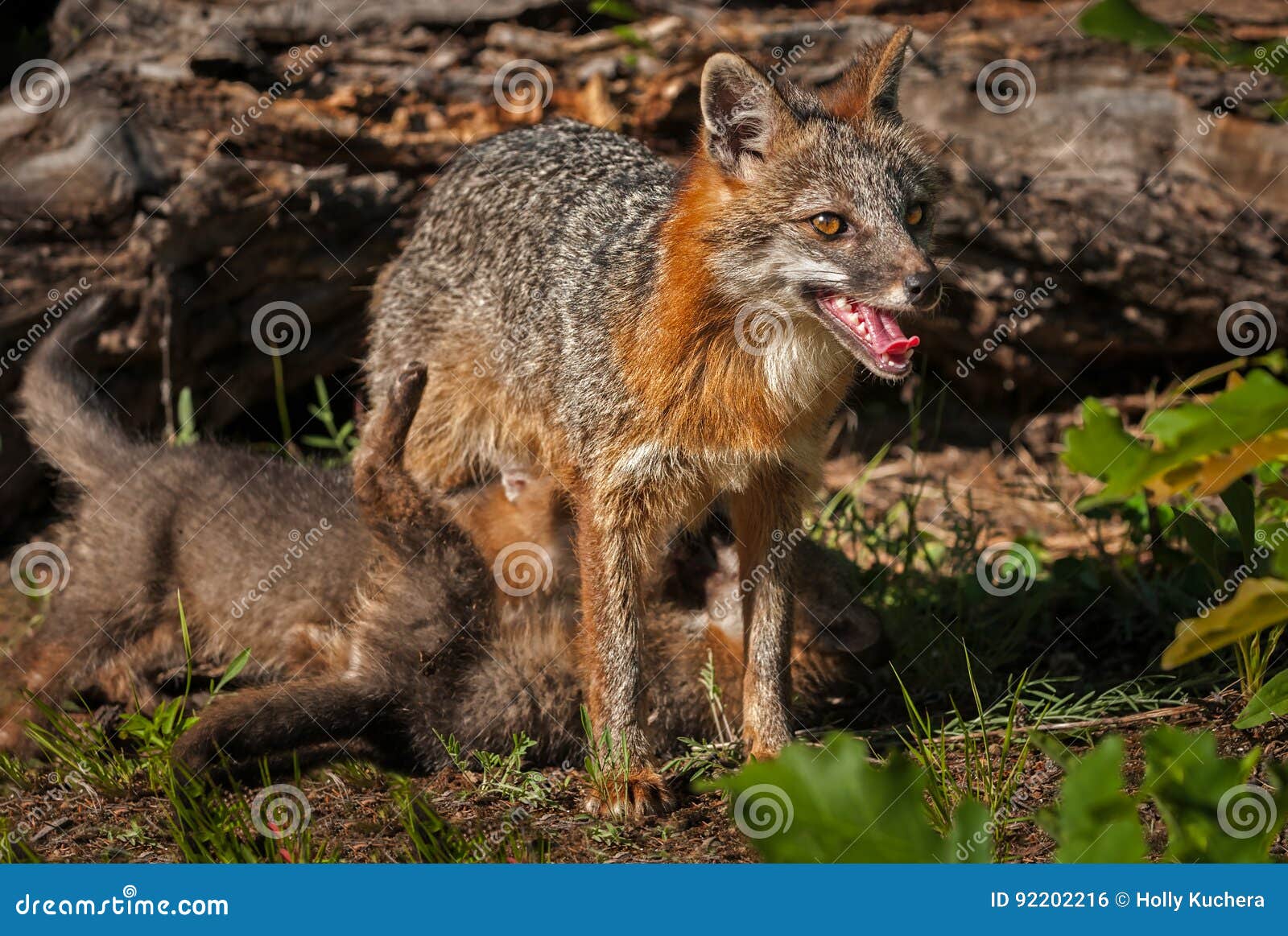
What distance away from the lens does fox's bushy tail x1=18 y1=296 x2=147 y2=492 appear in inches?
214

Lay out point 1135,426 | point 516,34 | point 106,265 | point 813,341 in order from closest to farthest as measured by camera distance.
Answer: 1. point 813,341
2. point 106,265
3. point 516,34
4. point 1135,426

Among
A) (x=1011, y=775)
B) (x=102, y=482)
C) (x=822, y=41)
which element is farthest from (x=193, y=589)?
(x=822, y=41)

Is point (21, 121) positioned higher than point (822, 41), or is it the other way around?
point (822, 41)

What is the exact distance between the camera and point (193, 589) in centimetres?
529

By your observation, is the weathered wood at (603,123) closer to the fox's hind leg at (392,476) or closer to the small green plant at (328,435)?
the small green plant at (328,435)

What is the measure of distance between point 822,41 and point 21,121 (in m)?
4.13

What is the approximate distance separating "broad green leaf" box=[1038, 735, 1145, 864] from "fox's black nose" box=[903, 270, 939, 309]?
178 centimetres

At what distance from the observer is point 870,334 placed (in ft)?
13.1

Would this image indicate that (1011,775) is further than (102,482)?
No

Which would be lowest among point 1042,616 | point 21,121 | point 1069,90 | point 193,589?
point 193,589

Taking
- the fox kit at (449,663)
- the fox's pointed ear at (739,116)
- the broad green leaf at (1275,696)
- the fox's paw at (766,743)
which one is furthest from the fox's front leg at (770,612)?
the broad green leaf at (1275,696)

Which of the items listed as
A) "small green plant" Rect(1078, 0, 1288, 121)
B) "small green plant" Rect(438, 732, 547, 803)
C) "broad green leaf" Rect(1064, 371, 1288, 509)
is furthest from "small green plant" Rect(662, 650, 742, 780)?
"small green plant" Rect(1078, 0, 1288, 121)

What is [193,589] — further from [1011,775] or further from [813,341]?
[1011,775]

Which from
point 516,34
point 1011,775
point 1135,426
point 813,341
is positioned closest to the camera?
point 1011,775
